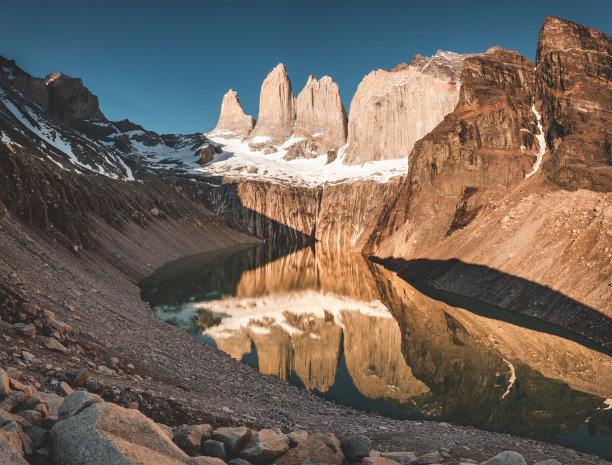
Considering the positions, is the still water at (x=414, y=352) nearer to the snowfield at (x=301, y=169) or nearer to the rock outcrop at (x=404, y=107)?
the snowfield at (x=301, y=169)

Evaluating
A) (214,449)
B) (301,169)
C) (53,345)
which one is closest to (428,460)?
(214,449)

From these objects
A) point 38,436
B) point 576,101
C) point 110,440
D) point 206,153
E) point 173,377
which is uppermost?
point 206,153

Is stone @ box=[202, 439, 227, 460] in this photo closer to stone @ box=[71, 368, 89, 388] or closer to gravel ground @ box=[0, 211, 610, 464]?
gravel ground @ box=[0, 211, 610, 464]

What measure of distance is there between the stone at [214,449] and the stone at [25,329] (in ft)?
24.7

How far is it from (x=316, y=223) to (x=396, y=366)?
11223 cm

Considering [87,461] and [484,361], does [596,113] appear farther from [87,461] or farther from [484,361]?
[87,461]

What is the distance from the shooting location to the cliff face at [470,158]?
66938mm

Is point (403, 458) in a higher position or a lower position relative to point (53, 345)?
lower

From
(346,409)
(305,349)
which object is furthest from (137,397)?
(305,349)

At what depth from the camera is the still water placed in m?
17.3

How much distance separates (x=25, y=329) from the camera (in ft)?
35.7

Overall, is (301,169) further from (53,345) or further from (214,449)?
(214,449)

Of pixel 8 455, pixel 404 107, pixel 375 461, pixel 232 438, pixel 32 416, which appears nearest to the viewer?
pixel 8 455

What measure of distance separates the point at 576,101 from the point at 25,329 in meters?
76.8
